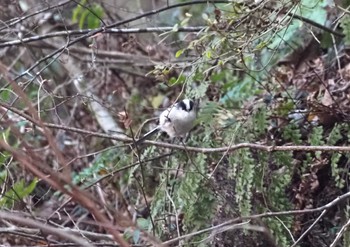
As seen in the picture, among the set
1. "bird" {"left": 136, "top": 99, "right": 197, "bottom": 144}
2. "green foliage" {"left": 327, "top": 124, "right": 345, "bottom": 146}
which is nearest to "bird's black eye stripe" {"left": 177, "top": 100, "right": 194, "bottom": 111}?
"bird" {"left": 136, "top": 99, "right": 197, "bottom": 144}

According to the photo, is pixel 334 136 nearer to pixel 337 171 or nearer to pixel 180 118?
pixel 337 171

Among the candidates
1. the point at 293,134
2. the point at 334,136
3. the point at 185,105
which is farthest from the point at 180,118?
the point at 334,136

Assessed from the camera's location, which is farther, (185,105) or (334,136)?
(185,105)

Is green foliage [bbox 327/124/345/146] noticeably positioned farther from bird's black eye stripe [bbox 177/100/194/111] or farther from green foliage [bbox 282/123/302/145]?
bird's black eye stripe [bbox 177/100/194/111]

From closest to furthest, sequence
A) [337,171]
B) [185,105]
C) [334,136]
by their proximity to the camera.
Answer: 1. [337,171]
2. [334,136]
3. [185,105]

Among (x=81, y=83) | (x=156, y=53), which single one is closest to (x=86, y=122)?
(x=81, y=83)

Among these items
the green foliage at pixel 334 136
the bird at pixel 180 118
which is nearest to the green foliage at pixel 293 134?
the green foliage at pixel 334 136

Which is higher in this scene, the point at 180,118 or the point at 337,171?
the point at 180,118

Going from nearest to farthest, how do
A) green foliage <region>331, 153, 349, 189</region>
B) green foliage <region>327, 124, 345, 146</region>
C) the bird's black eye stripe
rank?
green foliage <region>331, 153, 349, 189</region>
green foliage <region>327, 124, 345, 146</region>
the bird's black eye stripe

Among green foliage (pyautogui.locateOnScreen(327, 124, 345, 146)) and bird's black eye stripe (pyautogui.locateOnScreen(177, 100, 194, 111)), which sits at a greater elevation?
bird's black eye stripe (pyautogui.locateOnScreen(177, 100, 194, 111))

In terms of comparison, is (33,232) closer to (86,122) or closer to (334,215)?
(334,215)

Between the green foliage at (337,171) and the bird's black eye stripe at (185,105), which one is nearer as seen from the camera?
the green foliage at (337,171)

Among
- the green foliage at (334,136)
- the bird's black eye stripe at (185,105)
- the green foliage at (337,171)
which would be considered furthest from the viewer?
the bird's black eye stripe at (185,105)

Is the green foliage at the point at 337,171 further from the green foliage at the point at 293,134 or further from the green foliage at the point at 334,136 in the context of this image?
the green foliage at the point at 293,134
